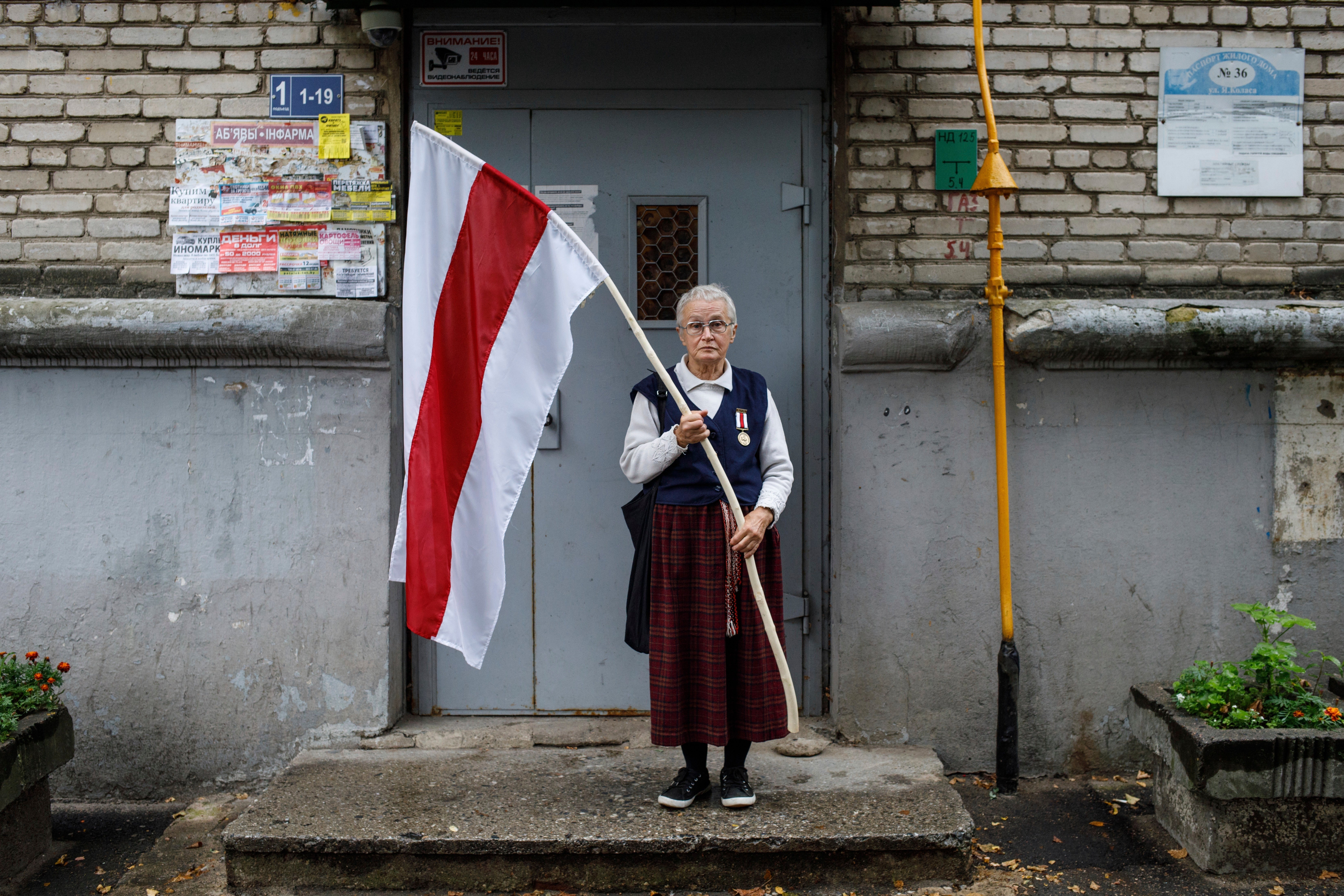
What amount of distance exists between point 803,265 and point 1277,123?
196cm

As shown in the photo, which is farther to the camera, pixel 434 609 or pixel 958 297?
pixel 958 297

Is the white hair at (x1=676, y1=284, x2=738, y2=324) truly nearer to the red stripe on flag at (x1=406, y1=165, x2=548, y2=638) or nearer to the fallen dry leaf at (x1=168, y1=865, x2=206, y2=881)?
the red stripe on flag at (x1=406, y1=165, x2=548, y2=638)

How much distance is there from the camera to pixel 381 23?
3691 millimetres

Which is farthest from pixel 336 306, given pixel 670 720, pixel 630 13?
pixel 670 720

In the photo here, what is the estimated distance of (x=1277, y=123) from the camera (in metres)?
3.91

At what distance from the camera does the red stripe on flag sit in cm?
301

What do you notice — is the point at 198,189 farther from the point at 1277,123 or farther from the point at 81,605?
the point at 1277,123

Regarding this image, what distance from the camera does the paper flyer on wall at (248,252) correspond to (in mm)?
3812

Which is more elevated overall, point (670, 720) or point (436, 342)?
point (436, 342)

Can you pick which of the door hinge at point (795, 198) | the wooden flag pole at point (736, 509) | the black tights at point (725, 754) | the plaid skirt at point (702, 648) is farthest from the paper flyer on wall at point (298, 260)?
the black tights at point (725, 754)

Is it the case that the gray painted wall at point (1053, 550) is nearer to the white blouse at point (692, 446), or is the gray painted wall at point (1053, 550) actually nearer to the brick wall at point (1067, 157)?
the brick wall at point (1067, 157)

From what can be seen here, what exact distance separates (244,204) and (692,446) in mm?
2078

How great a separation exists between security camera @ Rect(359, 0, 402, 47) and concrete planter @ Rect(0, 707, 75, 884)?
2677mm

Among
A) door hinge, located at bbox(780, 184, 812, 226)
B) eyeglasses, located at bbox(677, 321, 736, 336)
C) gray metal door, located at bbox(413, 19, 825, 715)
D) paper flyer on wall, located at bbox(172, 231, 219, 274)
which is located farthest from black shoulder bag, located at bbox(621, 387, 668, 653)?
paper flyer on wall, located at bbox(172, 231, 219, 274)
